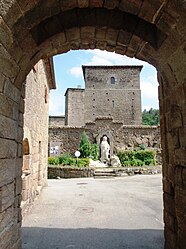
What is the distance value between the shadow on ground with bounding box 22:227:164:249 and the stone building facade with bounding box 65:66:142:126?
29.4m

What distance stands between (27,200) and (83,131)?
1556cm

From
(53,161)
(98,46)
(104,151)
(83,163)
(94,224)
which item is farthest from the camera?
(104,151)

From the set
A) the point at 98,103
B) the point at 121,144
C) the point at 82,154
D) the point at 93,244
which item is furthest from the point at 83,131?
the point at 93,244

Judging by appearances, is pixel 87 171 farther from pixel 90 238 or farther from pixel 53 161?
pixel 90 238

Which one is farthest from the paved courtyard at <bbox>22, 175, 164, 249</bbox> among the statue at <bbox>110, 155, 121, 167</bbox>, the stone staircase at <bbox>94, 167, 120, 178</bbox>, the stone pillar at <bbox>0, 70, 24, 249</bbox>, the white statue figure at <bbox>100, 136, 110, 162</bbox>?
the white statue figure at <bbox>100, 136, 110, 162</bbox>

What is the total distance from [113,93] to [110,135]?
14.7m

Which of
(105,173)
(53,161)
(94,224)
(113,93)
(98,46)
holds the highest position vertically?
(113,93)

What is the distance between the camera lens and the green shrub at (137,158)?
18.0 meters

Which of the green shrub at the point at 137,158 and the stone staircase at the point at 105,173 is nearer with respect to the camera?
the stone staircase at the point at 105,173

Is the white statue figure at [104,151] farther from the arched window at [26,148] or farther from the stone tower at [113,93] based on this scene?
the stone tower at [113,93]

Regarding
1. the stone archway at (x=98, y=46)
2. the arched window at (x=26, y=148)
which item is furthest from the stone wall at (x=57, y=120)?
the stone archway at (x=98, y=46)

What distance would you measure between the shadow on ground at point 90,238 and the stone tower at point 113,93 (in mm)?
29403

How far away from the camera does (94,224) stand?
479cm

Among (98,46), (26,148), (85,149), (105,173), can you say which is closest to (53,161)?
(85,149)
